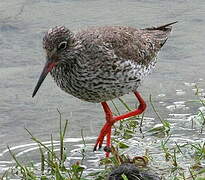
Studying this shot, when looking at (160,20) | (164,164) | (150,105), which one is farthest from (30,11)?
(164,164)

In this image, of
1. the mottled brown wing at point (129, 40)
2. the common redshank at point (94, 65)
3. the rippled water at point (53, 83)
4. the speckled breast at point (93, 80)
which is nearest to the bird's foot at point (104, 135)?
the common redshank at point (94, 65)

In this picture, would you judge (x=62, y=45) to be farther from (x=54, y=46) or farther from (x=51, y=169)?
(x=51, y=169)

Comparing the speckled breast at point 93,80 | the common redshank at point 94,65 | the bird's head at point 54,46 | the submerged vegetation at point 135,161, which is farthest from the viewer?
the speckled breast at point 93,80

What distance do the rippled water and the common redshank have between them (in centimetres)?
61

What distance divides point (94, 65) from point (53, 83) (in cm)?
190

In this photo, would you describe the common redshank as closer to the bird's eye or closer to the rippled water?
the bird's eye

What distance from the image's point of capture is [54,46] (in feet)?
22.5

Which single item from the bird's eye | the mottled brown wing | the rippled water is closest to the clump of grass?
the rippled water

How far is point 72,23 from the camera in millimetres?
10141

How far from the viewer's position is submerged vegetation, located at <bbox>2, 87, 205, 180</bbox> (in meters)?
6.28

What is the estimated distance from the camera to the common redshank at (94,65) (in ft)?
22.7

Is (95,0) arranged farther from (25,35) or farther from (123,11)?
(25,35)

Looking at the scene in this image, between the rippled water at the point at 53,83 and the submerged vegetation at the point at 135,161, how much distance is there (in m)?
0.18

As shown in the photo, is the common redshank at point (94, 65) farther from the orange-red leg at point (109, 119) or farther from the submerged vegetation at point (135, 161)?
the submerged vegetation at point (135, 161)
